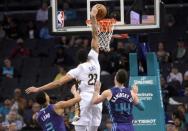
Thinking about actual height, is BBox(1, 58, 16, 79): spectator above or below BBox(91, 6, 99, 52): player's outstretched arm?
below

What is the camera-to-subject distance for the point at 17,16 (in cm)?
2491

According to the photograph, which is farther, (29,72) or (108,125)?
(29,72)

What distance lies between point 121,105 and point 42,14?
12.1m

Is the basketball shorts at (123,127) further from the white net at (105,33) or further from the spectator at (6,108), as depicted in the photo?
the spectator at (6,108)

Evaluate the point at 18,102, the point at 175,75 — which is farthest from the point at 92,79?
the point at 18,102

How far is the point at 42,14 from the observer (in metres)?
23.8

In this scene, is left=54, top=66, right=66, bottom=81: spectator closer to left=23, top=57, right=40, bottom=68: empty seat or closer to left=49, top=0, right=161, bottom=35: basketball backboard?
left=23, top=57, right=40, bottom=68: empty seat

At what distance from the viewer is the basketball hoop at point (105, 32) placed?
13523mm

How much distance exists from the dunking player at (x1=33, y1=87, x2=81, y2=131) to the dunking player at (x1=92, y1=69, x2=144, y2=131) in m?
0.51

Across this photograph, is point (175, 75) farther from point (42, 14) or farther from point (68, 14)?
point (42, 14)

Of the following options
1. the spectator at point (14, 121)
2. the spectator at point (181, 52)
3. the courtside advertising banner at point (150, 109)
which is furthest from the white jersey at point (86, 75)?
the spectator at point (181, 52)

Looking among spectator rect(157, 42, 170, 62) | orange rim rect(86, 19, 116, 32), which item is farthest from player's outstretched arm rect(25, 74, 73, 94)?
spectator rect(157, 42, 170, 62)

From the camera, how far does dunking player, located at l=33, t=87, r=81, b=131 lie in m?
11.9

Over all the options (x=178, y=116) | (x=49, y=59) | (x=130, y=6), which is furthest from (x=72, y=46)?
(x=130, y=6)
